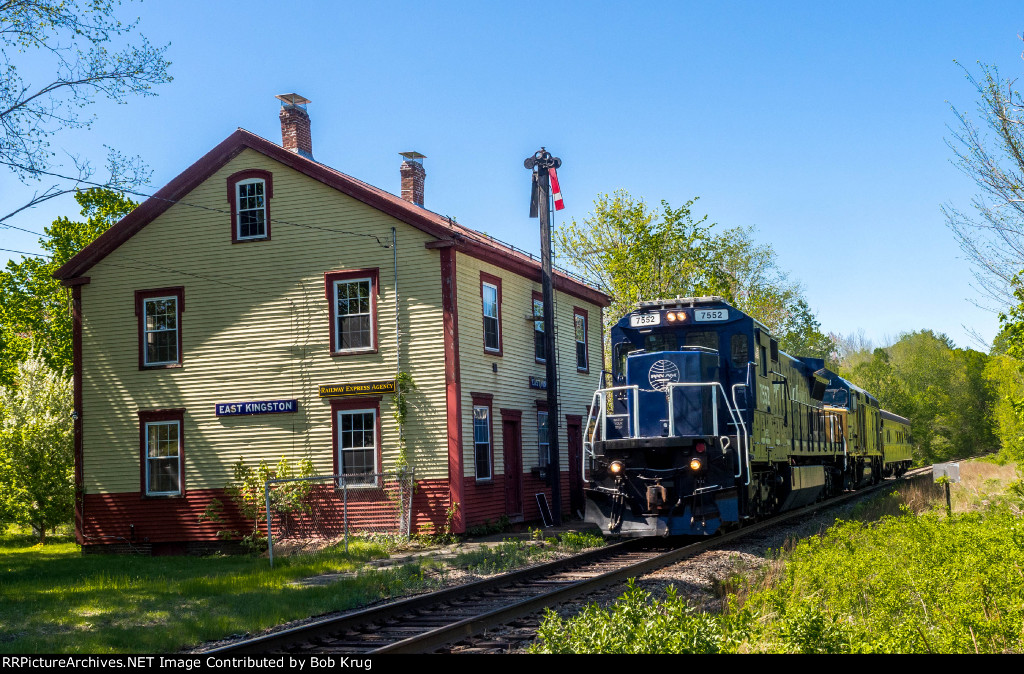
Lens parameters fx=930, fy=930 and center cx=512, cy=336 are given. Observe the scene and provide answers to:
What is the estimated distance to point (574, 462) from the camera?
27562 mm

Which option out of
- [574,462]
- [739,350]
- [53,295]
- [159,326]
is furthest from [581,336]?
[53,295]

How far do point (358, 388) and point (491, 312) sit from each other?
163 inches

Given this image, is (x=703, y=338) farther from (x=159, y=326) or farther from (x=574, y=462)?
(x=159, y=326)

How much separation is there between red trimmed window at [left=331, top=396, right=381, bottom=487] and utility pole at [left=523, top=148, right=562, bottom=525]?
13.6 ft

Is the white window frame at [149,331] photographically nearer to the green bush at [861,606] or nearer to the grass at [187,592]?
the grass at [187,592]

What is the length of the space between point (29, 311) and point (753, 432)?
120ft

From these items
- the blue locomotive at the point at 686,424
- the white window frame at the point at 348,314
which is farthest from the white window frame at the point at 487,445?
the blue locomotive at the point at 686,424

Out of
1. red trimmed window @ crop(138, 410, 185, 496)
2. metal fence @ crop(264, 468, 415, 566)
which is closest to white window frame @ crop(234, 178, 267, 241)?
red trimmed window @ crop(138, 410, 185, 496)

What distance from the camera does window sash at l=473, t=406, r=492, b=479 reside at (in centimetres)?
2203

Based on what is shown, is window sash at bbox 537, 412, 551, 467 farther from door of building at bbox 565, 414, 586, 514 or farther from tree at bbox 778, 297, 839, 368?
tree at bbox 778, 297, 839, 368

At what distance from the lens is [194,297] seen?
76.4 feet

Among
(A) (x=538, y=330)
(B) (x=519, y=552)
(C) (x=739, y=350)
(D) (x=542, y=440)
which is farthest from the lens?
(A) (x=538, y=330)

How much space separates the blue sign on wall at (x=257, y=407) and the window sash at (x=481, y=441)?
4277 mm

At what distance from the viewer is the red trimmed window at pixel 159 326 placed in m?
23.5
